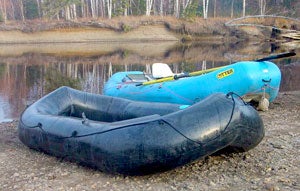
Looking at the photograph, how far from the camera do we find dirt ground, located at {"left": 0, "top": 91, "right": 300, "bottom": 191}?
177 inches

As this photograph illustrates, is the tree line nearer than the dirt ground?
No

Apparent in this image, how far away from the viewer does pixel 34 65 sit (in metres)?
20.7

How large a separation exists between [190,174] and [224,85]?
10.2 ft

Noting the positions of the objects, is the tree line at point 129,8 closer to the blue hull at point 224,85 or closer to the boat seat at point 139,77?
the boat seat at point 139,77

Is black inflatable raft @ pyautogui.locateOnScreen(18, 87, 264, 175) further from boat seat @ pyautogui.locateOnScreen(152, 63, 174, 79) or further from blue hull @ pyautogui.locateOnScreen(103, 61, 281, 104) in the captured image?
boat seat @ pyautogui.locateOnScreen(152, 63, 174, 79)

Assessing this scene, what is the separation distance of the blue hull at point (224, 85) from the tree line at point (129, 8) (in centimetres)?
2976

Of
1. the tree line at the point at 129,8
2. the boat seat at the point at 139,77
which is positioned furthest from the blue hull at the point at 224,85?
the tree line at the point at 129,8

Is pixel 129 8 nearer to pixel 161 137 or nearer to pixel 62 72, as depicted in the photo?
pixel 62 72

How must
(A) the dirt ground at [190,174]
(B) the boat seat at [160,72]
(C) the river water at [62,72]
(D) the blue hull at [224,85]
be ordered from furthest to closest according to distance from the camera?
1. (C) the river water at [62,72]
2. (B) the boat seat at [160,72]
3. (D) the blue hull at [224,85]
4. (A) the dirt ground at [190,174]

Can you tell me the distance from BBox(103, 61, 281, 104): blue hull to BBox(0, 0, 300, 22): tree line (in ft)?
97.7

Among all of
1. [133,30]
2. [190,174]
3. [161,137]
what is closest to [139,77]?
[190,174]

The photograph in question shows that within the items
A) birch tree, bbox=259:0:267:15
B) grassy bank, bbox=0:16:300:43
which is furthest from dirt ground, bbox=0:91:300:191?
birch tree, bbox=259:0:267:15

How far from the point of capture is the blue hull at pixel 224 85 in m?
7.55

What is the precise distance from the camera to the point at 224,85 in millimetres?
7574
